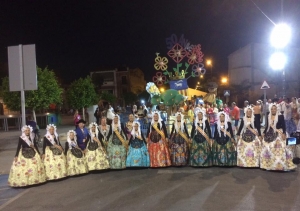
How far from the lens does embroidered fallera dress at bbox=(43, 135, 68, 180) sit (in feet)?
24.0

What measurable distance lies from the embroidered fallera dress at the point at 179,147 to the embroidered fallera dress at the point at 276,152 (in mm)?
1976

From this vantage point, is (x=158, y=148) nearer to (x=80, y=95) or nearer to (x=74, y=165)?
(x=74, y=165)

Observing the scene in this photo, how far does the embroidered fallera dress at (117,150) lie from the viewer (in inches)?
320

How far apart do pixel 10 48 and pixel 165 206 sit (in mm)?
5285

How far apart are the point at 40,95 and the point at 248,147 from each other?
1453 cm

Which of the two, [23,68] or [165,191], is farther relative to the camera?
[23,68]

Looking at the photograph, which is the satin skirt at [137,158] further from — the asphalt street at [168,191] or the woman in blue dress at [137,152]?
the asphalt street at [168,191]

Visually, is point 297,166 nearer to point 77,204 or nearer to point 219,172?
point 219,172

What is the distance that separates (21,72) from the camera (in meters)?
7.17

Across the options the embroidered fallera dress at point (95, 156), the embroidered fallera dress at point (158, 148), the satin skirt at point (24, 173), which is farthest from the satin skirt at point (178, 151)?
the satin skirt at point (24, 173)

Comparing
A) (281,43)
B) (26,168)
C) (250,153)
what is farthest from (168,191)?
(281,43)

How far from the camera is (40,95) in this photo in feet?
61.1

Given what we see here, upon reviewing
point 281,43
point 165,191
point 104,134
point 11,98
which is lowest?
point 165,191

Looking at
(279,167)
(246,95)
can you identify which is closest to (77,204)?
(279,167)
